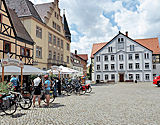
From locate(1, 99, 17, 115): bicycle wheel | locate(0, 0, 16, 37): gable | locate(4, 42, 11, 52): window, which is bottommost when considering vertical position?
locate(1, 99, 17, 115): bicycle wheel

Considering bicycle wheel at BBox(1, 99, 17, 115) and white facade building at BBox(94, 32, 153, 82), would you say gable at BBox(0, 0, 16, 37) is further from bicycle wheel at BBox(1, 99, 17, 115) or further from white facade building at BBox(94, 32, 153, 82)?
white facade building at BBox(94, 32, 153, 82)

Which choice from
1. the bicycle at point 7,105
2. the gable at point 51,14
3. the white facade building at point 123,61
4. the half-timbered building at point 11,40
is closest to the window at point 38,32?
the gable at point 51,14

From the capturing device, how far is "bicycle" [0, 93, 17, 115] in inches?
306

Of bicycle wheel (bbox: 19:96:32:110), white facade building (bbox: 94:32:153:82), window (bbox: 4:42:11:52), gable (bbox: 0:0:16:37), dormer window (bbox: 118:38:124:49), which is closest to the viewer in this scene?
bicycle wheel (bbox: 19:96:32:110)

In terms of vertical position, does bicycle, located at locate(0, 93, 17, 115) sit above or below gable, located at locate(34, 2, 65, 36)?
below

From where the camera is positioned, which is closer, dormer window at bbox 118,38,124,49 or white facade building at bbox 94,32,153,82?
white facade building at bbox 94,32,153,82

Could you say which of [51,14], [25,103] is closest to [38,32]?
[51,14]

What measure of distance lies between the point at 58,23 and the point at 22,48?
14660mm

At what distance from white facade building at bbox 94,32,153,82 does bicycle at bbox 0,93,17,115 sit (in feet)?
141

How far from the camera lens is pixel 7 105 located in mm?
7910

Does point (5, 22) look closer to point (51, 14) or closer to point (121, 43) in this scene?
point (51, 14)

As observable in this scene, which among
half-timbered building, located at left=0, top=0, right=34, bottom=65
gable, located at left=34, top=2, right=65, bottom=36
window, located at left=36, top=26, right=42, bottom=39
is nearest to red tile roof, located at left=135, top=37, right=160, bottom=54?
gable, located at left=34, top=2, right=65, bottom=36

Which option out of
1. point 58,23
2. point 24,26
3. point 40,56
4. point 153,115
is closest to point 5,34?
point 24,26

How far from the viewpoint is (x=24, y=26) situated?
932 inches
